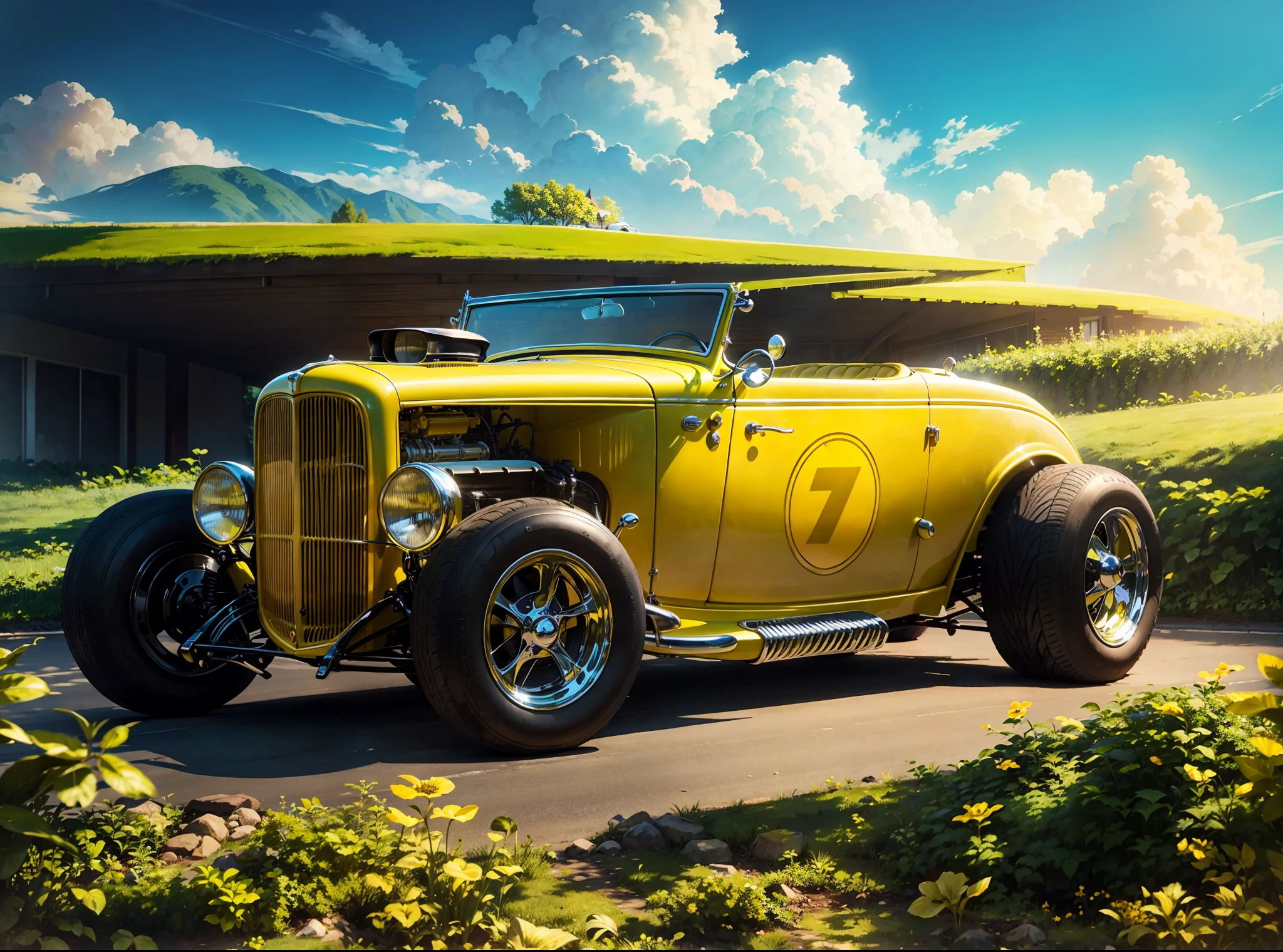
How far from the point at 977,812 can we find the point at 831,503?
291 centimetres

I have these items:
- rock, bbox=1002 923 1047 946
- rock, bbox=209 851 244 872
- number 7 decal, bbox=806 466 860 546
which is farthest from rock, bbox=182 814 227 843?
number 7 decal, bbox=806 466 860 546

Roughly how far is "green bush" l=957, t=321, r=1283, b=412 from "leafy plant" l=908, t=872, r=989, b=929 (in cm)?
1422

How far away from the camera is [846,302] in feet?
63.0

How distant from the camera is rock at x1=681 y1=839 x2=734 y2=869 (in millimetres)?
3062

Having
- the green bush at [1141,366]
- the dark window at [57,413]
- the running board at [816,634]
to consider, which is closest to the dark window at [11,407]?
the dark window at [57,413]

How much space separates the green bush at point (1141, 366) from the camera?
49.6ft

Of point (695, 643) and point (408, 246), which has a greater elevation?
point (408, 246)

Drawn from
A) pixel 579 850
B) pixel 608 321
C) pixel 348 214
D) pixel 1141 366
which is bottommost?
pixel 579 850

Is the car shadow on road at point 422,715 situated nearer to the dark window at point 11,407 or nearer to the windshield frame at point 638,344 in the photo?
the windshield frame at point 638,344

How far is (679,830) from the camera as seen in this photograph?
3260mm

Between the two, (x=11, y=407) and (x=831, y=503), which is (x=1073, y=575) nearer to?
(x=831, y=503)

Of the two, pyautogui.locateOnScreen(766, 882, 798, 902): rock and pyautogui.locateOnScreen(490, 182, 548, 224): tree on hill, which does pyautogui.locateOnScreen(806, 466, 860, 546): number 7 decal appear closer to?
pyautogui.locateOnScreen(766, 882, 798, 902): rock

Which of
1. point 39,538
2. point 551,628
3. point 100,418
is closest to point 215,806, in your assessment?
point 551,628

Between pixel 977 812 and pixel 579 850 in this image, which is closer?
pixel 977 812
